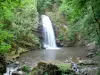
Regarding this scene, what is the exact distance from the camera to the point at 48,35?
2561 cm

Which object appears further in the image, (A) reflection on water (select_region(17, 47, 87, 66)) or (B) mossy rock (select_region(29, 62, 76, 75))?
(A) reflection on water (select_region(17, 47, 87, 66))

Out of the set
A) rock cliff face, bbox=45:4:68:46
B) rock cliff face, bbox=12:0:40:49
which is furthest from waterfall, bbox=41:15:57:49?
rock cliff face, bbox=12:0:40:49

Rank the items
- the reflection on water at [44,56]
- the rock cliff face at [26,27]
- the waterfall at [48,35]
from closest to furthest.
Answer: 1. the reflection on water at [44,56]
2. the rock cliff face at [26,27]
3. the waterfall at [48,35]

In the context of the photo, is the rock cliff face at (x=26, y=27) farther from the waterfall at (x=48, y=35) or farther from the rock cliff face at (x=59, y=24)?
the rock cliff face at (x=59, y=24)

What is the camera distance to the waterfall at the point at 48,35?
80.9ft

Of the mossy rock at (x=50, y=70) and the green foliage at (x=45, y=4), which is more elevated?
the green foliage at (x=45, y=4)

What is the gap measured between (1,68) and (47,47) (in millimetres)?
13046

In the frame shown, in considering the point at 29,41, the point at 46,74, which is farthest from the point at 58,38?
the point at 46,74

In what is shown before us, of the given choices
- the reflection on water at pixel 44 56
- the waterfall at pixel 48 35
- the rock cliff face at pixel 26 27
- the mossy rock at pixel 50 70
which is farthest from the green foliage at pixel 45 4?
the mossy rock at pixel 50 70

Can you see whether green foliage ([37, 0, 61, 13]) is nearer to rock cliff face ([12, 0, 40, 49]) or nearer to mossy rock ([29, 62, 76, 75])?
rock cliff face ([12, 0, 40, 49])

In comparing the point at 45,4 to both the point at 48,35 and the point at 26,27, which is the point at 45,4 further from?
the point at 26,27

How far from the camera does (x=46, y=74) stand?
8.70m

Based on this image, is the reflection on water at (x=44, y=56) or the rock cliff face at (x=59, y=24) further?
the rock cliff face at (x=59, y=24)

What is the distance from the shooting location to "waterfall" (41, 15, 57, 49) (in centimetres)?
2467
